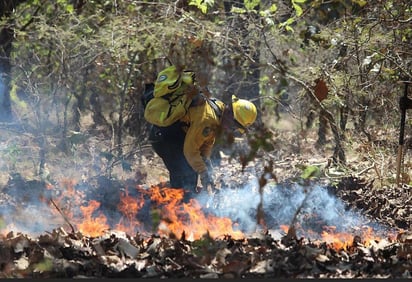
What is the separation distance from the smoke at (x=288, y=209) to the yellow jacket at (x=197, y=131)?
525 mm

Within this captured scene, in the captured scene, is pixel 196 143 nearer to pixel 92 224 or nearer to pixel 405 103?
pixel 92 224

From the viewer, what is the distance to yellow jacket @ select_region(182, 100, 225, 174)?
7.25m

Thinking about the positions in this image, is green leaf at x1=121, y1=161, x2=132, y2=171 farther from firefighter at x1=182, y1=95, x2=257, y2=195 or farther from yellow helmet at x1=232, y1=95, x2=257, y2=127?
yellow helmet at x1=232, y1=95, x2=257, y2=127

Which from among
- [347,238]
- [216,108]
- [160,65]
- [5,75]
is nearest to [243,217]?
[216,108]

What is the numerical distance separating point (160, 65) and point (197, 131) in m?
4.48

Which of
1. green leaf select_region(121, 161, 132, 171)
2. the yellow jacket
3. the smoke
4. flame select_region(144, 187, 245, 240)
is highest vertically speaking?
the yellow jacket

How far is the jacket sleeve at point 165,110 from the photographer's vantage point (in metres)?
7.19

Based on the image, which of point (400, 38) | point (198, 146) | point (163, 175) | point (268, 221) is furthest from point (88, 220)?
point (400, 38)

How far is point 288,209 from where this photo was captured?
776 centimetres

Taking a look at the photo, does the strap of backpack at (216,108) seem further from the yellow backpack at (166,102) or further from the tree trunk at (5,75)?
the tree trunk at (5,75)

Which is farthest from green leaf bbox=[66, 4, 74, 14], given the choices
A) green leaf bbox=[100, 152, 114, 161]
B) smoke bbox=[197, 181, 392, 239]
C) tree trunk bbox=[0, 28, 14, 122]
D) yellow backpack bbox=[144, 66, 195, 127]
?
smoke bbox=[197, 181, 392, 239]

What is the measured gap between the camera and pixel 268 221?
24.7 ft

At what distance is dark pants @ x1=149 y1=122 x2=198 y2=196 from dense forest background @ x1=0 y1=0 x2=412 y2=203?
1277 millimetres

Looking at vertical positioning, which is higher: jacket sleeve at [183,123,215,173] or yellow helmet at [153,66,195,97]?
yellow helmet at [153,66,195,97]
